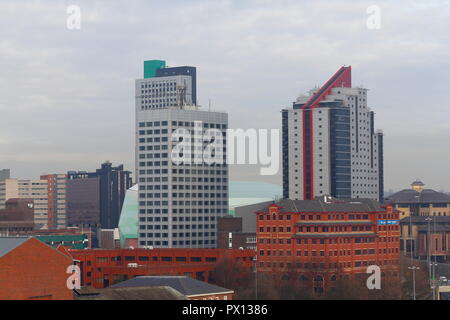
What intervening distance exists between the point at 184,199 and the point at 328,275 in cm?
6412

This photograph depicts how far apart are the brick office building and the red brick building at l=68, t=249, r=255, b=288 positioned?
4.06m

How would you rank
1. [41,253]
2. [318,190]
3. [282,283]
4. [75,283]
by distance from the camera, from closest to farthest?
[41,253] < [75,283] < [282,283] < [318,190]

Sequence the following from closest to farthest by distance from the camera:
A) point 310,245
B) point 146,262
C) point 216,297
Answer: point 216,297 → point 310,245 → point 146,262

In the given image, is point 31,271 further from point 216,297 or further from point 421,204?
point 421,204

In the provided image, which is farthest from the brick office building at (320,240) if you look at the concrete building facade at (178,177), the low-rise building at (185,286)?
the concrete building facade at (178,177)

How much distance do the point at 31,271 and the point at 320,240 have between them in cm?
6497

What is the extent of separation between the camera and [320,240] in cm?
12200

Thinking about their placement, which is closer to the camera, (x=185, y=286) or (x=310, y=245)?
(x=185, y=286)

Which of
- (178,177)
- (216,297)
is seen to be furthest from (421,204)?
(216,297)

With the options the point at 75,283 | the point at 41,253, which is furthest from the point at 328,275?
the point at 41,253

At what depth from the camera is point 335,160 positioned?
7608 inches
